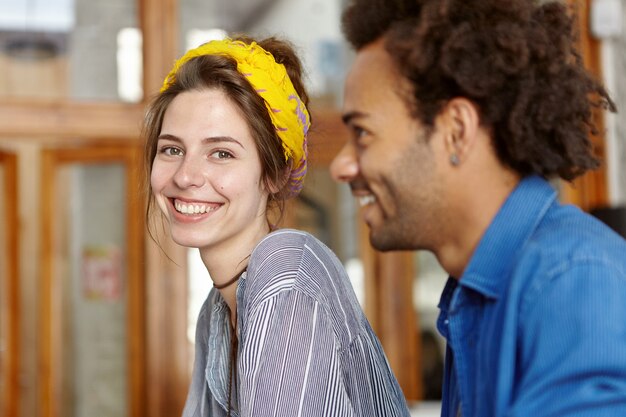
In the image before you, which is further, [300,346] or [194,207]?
[194,207]

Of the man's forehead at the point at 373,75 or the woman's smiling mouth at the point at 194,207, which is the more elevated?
the man's forehead at the point at 373,75

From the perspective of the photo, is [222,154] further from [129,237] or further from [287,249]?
[129,237]

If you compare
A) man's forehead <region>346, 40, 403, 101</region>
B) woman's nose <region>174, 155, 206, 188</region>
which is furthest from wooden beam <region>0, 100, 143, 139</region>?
man's forehead <region>346, 40, 403, 101</region>

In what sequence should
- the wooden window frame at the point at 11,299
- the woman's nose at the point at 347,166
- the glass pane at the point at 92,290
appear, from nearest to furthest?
1. the woman's nose at the point at 347,166
2. the glass pane at the point at 92,290
3. the wooden window frame at the point at 11,299

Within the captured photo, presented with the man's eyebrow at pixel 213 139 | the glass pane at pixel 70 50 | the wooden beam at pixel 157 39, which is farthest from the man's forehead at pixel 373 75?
the glass pane at pixel 70 50

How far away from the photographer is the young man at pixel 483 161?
1.02 m

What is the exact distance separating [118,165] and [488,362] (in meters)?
4.27

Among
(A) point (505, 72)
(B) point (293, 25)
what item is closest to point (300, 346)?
(A) point (505, 72)

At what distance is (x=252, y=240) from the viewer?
1713 millimetres

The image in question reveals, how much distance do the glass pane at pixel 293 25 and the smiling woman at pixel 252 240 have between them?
3.43 metres

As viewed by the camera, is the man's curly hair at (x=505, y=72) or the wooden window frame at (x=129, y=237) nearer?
the man's curly hair at (x=505, y=72)

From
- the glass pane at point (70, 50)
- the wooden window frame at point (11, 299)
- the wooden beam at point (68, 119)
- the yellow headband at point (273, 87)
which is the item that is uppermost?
the glass pane at point (70, 50)

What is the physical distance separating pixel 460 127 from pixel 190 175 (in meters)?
0.65

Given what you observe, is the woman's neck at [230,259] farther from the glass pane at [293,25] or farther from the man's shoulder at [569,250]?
the glass pane at [293,25]
